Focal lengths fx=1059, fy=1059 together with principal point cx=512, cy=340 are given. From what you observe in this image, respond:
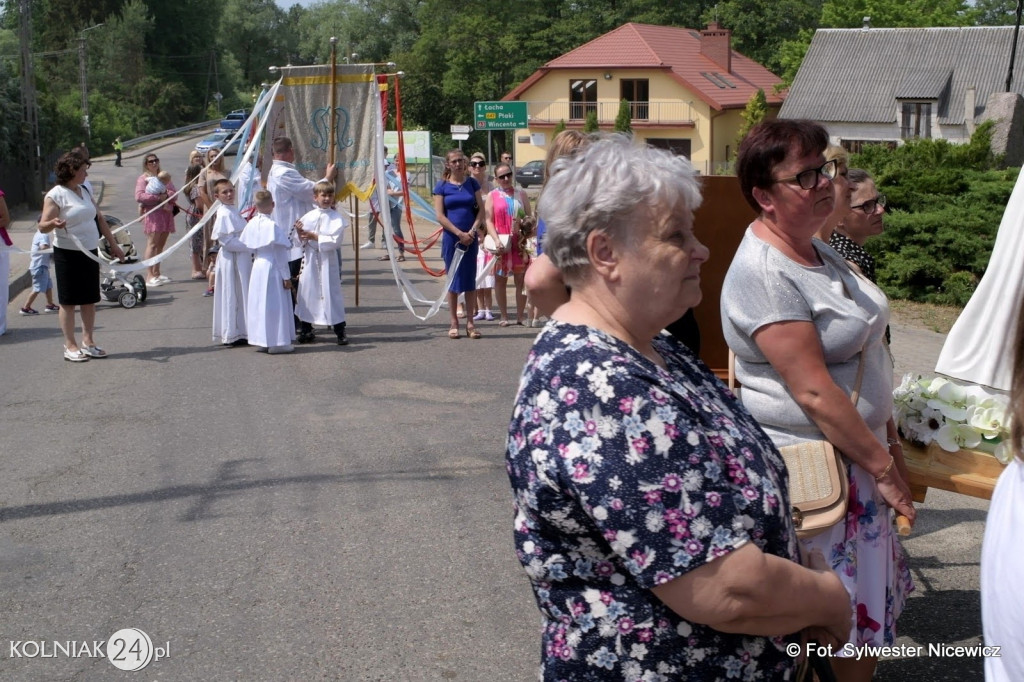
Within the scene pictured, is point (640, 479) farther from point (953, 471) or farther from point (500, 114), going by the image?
point (500, 114)

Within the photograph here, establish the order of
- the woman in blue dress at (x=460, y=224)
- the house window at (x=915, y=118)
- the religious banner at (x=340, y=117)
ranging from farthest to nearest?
the house window at (x=915, y=118) → the religious banner at (x=340, y=117) → the woman in blue dress at (x=460, y=224)

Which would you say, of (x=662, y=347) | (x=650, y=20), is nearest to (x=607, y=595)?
(x=662, y=347)

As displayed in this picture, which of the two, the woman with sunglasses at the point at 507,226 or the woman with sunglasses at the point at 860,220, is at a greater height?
the woman with sunglasses at the point at 860,220

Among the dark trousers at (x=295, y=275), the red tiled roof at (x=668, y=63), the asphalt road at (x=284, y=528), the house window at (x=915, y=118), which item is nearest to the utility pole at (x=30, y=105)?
the dark trousers at (x=295, y=275)

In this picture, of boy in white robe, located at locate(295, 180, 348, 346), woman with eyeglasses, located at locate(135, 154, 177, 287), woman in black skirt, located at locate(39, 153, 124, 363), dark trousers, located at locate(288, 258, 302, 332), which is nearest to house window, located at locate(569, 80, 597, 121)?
woman with eyeglasses, located at locate(135, 154, 177, 287)

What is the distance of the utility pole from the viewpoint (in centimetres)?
3127

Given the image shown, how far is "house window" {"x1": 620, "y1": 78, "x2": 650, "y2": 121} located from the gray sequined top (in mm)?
60079

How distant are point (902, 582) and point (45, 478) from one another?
5.09m

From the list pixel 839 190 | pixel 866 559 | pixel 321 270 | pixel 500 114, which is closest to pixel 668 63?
pixel 500 114

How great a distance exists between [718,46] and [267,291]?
194 feet

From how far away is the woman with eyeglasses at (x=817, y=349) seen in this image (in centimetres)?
302

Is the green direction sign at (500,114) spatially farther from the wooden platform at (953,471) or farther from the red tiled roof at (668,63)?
the red tiled roof at (668,63)

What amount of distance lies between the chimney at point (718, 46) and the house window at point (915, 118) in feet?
53.0

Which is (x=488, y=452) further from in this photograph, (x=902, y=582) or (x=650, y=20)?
(x=650, y=20)
